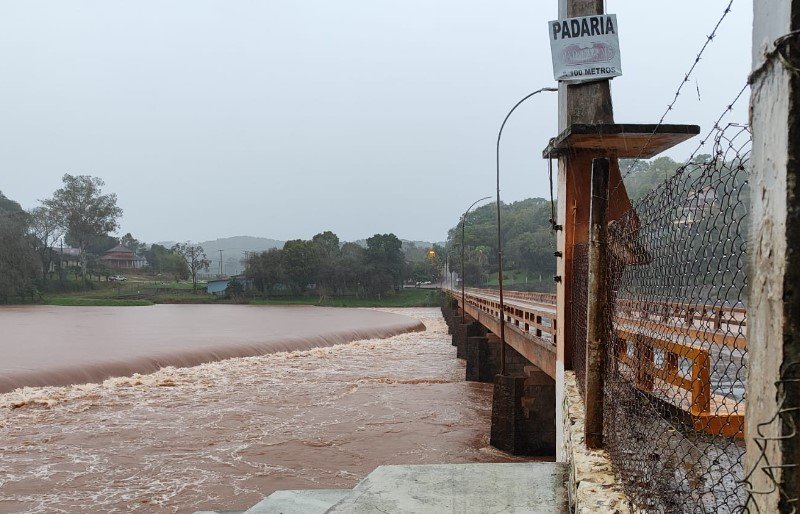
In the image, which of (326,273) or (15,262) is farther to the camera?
(326,273)

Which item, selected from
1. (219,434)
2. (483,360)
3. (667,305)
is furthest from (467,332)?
(667,305)

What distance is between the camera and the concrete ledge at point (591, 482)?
3311 mm

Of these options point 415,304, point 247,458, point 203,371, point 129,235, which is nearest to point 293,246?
point 415,304

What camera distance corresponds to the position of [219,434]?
15.0 m

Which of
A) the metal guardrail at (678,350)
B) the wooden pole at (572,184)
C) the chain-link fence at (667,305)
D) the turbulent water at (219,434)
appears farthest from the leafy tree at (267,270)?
the chain-link fence at (667,305)

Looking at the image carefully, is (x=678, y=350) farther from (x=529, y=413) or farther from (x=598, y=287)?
(x=529, y=413)

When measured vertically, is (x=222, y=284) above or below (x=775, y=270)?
below

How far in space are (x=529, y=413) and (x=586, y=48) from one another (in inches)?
305

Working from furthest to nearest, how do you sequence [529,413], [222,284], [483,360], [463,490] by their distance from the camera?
[222,284]
[483,360]
[529,413]
[463,490]

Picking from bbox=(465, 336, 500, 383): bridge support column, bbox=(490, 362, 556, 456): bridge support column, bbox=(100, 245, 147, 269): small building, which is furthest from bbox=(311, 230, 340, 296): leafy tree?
bbox=(490, 362, 556, 456): bridge support column

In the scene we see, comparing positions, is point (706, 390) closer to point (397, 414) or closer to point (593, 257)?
point (593, 257)

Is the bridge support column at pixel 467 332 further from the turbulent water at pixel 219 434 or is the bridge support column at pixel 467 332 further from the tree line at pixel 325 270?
the tree line at pixel 325 270

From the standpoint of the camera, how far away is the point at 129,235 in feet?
485

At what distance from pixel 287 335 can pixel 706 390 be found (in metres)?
31.7
